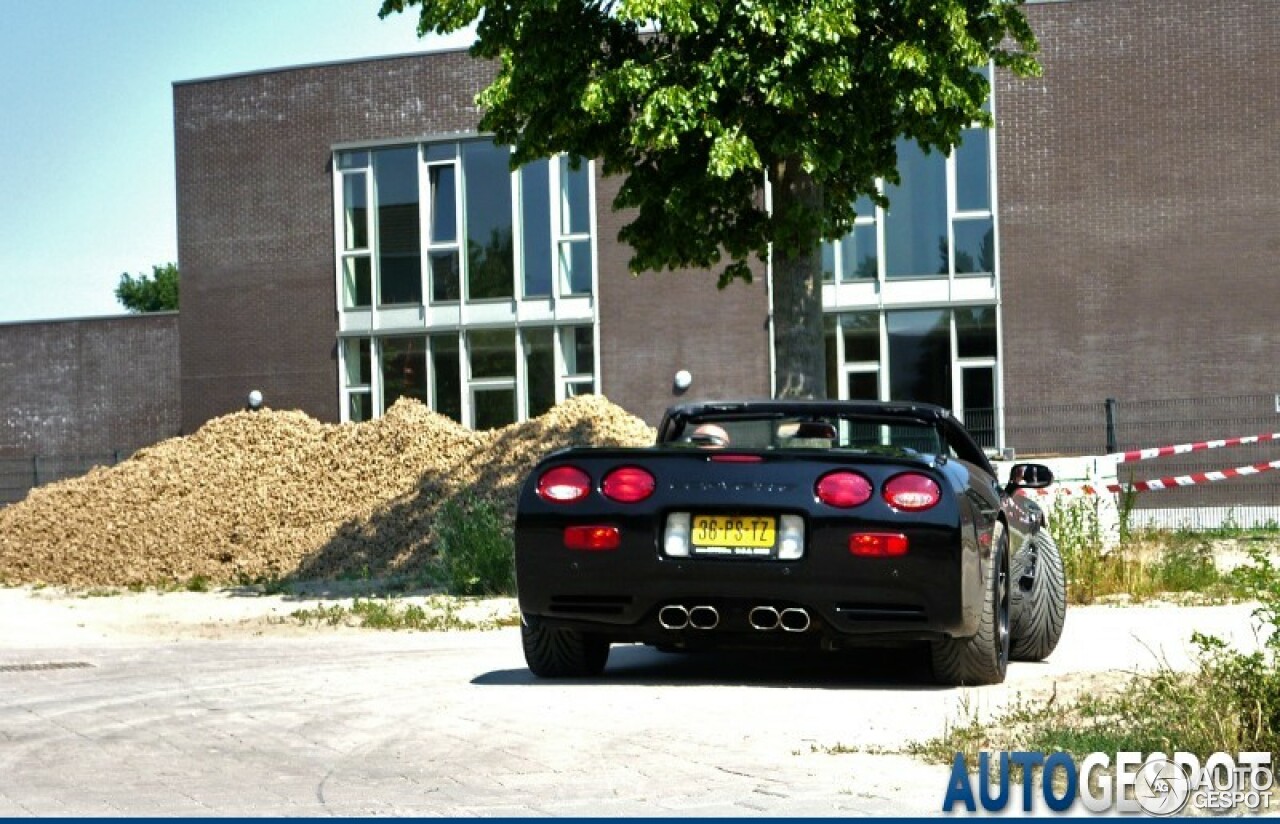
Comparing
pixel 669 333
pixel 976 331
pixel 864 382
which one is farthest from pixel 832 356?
pixel 669 333

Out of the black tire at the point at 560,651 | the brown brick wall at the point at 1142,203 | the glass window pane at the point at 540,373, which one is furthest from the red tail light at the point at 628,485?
the glass window pane at the point at 540,373

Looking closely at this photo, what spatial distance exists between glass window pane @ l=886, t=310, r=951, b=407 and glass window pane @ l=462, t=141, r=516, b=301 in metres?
7.64

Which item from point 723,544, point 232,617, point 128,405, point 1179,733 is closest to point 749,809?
point 1179,733

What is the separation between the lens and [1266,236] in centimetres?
3403

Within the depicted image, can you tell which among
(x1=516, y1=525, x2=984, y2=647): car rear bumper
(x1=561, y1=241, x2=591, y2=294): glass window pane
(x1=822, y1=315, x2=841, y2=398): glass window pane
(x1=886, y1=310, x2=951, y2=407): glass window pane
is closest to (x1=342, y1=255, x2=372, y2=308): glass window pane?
(x1=561, y1=241, x2=591, y2=294): glass window pane

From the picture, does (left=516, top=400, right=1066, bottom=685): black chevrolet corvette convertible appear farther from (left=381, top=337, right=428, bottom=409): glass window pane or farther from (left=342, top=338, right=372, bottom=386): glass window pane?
(left=342, top=338, right=372, bottom=386): glass window pane

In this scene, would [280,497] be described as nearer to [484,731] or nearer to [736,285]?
[736,285]

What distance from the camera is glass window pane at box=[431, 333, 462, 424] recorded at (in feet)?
124

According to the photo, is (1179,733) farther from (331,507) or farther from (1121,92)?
(1121,92)

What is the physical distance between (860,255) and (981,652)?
26900mm

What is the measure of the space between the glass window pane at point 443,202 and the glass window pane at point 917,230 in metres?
8.50

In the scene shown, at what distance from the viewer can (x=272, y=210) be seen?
131 feet

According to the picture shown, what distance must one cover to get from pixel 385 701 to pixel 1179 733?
3716mm

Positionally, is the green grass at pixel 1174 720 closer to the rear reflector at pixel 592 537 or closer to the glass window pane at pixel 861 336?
the rear reflector at pixel 592 537
